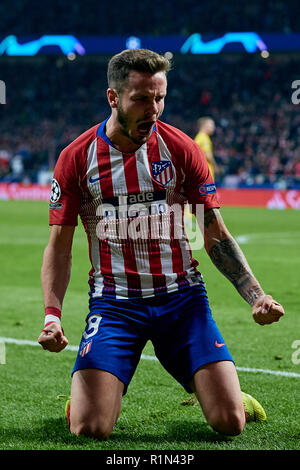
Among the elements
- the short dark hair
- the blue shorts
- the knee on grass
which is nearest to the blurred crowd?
the blue shorts

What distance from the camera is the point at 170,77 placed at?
38875 millimetres

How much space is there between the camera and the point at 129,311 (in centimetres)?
405

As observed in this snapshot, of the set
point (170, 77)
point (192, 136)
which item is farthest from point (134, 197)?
point (170, 77)

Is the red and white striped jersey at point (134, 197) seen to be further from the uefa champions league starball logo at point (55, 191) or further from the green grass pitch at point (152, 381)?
the green grass pitch at point (152, 381)

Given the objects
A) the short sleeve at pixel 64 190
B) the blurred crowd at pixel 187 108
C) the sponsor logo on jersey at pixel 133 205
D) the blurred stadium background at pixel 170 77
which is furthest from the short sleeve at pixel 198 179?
the blurred stadium background at pixel 170 77

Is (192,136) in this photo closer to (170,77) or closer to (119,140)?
(170,77)

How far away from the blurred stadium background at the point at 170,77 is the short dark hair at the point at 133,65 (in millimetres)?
25621

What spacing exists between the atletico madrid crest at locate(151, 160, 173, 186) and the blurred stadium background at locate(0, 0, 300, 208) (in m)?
25.4

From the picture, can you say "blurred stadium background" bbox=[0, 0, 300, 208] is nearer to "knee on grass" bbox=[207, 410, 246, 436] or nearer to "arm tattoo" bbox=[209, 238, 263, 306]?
"arm tattoo" bbox=[209, 238, 263, 306]

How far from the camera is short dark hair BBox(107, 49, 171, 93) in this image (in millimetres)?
3756

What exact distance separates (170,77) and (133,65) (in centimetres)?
3587

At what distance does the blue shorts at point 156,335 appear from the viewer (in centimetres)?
392
